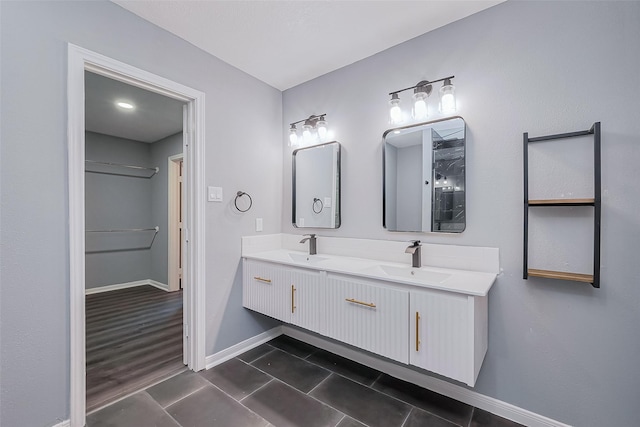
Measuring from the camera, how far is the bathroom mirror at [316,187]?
241cm

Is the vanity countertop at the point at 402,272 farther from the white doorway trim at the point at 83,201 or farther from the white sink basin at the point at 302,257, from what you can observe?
the white doorway trim at the point at 83,201

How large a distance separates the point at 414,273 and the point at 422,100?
1.16 m

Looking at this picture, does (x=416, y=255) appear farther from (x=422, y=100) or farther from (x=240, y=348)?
(x=240, y=348)

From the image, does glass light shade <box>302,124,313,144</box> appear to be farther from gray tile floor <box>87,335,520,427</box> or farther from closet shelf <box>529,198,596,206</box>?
gray tile floor <box>87,335,520,427</box>

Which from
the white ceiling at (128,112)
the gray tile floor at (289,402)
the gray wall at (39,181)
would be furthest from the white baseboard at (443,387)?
the white ceiling at (128,112)

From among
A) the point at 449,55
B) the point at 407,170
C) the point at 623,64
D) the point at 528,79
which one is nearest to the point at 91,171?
the point at 407,170

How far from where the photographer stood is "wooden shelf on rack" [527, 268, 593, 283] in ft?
4.49

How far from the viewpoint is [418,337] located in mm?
1462

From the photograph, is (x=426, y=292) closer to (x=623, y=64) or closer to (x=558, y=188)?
(x=558, y=188)

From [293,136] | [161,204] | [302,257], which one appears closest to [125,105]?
[161,204]

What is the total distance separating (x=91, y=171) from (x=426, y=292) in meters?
4.87

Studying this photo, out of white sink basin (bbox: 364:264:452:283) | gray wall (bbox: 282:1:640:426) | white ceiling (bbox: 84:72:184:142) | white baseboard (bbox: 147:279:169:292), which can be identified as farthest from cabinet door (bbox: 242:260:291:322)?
white baseboard (bbox: 147:279:169:292)

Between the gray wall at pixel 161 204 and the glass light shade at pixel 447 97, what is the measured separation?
387 centimetres

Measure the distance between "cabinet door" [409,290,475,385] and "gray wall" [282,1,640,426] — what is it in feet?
1.59
